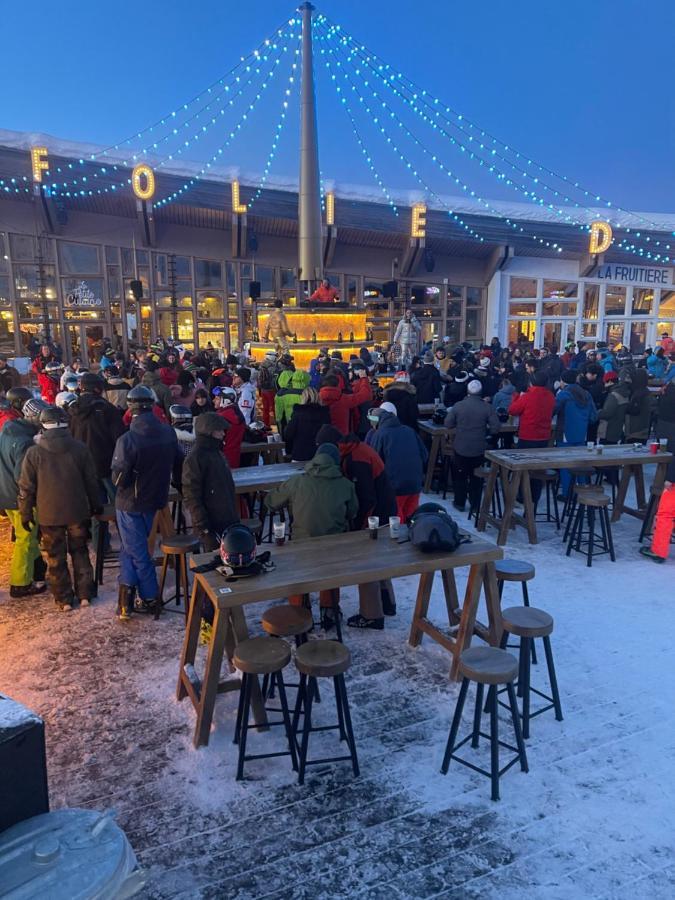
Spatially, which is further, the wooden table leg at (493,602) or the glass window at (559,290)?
the glass window at (559,290)

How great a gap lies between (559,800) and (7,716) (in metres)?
2.64

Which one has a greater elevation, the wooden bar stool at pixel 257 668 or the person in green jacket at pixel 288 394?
the person in green jacket at pixel 288 394

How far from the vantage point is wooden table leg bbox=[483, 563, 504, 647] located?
411 cm

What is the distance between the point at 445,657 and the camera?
4.53 metres

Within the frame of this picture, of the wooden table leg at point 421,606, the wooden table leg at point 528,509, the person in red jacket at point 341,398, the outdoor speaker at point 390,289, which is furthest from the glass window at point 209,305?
the wooden table leg at point 421,606

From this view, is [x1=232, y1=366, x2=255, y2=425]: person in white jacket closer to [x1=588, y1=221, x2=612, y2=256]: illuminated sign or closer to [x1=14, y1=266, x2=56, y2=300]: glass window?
[x1=14, y1=266, x2=56, y2=300]: glass window

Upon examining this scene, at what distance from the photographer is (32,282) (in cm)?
1883

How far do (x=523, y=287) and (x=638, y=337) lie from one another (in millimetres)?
5099

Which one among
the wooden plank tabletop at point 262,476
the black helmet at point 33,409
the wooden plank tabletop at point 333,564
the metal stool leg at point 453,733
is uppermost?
the black helmet at point 33,409

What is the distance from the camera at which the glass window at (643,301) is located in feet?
77.3

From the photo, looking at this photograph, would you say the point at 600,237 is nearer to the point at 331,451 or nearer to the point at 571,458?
the point at 571,458

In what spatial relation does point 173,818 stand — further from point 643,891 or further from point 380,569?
point 643,891

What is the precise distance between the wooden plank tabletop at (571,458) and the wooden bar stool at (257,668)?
387 cm

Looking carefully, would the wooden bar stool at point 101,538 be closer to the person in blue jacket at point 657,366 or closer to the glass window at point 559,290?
the person in blue jacket at point 657,366
